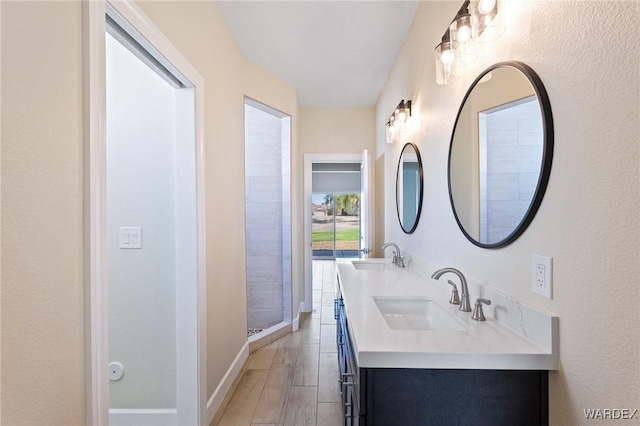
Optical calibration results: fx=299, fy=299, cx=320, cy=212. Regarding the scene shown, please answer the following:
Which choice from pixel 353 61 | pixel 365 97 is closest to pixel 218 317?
pixel 353 61

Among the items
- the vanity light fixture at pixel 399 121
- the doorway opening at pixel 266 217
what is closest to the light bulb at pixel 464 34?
the vanity light fixture at pixel 399 121

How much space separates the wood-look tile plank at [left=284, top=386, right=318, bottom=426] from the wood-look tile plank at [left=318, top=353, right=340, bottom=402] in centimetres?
7

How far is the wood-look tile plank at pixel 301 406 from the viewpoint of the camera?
1923 mm

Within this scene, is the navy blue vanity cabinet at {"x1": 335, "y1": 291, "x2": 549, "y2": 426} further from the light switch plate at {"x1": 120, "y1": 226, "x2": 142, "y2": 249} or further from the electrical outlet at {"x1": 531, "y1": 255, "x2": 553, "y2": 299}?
the light switch plate at {"x1": 120, "y1": 226, "x2": 142, "y2": 249}

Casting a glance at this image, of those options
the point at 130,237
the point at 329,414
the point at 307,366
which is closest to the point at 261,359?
the point at 307,366

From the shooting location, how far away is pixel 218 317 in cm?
212

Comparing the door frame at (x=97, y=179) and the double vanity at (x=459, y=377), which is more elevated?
the door frame at (x=97, y=179)

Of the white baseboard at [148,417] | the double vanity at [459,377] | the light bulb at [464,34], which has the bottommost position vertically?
the white baseboard at [148,417]

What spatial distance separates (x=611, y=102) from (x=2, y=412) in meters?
1.57

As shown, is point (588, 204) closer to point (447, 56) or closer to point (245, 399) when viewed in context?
point (447, 56)

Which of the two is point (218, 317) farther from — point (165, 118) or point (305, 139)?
point (305, 139)

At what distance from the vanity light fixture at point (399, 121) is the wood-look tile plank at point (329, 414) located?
2153 millimetres

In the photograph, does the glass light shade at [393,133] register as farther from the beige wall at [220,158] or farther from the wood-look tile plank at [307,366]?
the wood-look tile plank at [307,366]

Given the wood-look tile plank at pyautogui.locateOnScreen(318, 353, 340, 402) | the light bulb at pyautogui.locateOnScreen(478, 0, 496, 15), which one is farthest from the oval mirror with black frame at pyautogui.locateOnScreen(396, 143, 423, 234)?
the wood-look tile plank at pyautogui.locateOnScreen(318, 353, 340, 402)
